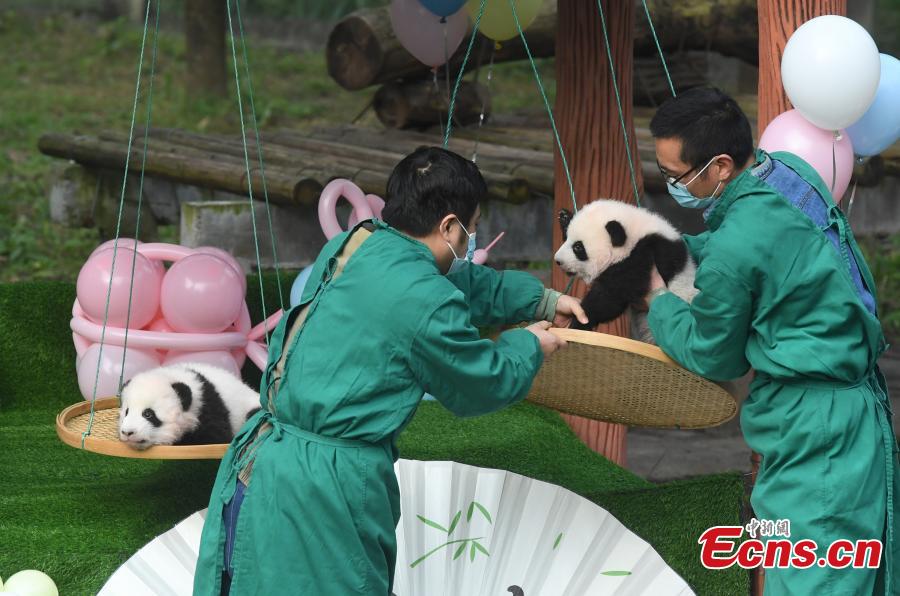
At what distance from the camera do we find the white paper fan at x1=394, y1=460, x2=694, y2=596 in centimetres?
344

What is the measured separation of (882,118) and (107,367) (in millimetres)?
2983

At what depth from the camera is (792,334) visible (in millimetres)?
2676

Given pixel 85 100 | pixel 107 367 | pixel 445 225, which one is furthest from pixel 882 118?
pixel 85 100

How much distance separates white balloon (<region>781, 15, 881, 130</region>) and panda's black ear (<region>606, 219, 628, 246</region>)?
67cm

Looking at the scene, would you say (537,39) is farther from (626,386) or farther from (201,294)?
(626,386)

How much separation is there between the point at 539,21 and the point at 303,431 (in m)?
6.16

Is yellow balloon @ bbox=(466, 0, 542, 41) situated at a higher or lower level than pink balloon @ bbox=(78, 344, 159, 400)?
higher

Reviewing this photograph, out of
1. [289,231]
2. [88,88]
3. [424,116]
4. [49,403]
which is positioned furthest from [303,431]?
[88,88]

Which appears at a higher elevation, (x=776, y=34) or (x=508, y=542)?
(x=776, y=34)

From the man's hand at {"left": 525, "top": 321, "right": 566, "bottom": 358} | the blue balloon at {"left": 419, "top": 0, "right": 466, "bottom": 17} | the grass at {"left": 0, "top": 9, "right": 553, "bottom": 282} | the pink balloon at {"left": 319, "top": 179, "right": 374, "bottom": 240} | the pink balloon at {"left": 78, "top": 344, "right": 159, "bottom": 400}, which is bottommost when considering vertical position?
the grass at {"left": 0, "top": 9, "right": 553, "bottom": 282}

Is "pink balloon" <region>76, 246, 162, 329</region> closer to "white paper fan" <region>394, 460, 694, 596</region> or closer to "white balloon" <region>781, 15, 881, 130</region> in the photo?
"white paper fan" <region>394, 460, 694, 596</region>

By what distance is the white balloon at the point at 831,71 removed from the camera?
10.6ft

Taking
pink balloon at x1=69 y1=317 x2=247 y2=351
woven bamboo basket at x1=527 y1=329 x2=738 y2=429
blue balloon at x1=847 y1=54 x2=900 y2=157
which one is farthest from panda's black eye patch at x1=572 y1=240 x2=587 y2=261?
pink balloon at x1=69 y1=317 x2=247 y2=351

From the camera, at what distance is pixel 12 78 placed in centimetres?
1368
